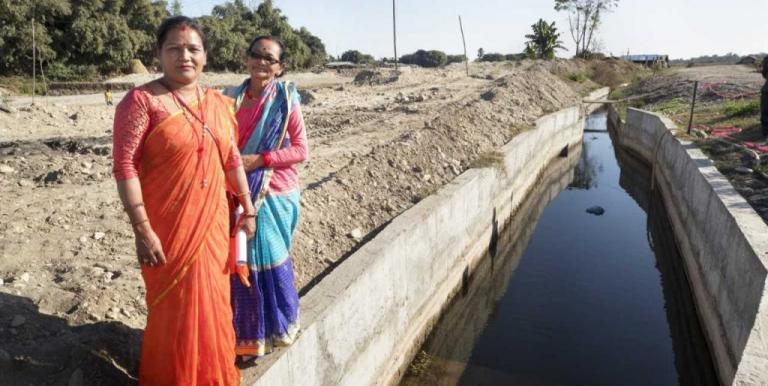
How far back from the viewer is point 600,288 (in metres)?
6.98

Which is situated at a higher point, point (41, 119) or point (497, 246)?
point (41, 119)

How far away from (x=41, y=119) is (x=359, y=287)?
9776mm

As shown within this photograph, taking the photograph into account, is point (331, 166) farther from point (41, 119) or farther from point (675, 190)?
point (41, 119)

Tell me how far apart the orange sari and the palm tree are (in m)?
39.1

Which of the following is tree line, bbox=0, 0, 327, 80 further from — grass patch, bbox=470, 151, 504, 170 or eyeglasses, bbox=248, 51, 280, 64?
eyeglasses, bbox=248, 51, 280, 64

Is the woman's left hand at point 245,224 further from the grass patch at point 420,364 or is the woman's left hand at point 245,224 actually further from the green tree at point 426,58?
the green tree at point 426,58

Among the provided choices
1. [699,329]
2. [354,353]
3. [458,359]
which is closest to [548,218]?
[699,329]

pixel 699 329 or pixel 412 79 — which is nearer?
pixel 699 329

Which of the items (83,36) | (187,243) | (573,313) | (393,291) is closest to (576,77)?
(83,36)

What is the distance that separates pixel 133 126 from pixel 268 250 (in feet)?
2.92

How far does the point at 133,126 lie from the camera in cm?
193

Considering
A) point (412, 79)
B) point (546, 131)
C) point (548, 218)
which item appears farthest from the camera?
point (412, 79)

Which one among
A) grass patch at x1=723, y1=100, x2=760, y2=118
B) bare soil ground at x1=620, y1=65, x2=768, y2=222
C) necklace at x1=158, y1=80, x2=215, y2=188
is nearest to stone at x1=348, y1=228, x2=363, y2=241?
necklace at x1=158, y1=80, x2=215, y2=188

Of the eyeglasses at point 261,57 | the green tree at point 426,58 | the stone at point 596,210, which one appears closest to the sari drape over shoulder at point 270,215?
the eyeglasses at point 261,57
